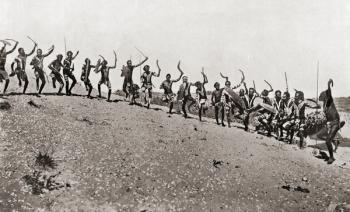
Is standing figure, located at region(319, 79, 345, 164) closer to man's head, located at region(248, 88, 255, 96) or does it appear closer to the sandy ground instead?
the sandy ground

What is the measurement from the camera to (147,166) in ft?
50.0

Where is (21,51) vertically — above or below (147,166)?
above

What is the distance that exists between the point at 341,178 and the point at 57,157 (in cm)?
914

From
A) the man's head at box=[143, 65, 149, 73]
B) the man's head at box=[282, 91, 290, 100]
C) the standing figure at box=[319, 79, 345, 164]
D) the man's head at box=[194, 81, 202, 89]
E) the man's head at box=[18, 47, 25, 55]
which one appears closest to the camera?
the standing figure at box=[319, 79, 345, 164]

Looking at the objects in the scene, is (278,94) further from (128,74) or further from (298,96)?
(128,74)

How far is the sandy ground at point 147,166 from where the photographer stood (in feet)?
44.1

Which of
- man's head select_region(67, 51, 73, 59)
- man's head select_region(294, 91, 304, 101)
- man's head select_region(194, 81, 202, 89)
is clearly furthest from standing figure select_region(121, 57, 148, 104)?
man's head select_region(294, 91, 304, 101)

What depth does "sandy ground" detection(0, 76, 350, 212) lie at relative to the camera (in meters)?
13.4

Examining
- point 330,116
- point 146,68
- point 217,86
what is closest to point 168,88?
point 146,68

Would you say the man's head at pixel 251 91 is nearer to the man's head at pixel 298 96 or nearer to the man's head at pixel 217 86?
the man's head at pixel 217 86

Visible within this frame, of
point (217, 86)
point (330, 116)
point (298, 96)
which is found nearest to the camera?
point (330, 116)

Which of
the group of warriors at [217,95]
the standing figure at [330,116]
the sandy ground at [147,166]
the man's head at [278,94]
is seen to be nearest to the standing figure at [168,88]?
the group of warriors at [217,95]

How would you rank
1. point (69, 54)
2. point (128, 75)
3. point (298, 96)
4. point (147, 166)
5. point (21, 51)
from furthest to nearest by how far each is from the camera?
1. point (128, 75)
2. point (69, 54)
3. point (298, 96)
4. point (21, 51)
5. point (147, 166)

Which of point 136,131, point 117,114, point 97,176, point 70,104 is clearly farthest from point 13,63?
point 97,176
